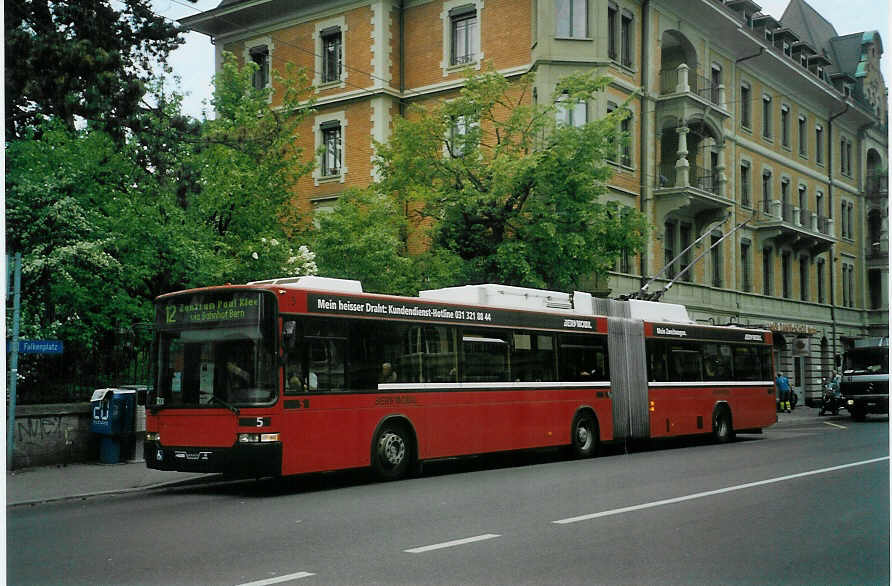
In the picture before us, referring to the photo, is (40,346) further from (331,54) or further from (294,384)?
(331,54)

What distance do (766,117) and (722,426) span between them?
14937 millimetres

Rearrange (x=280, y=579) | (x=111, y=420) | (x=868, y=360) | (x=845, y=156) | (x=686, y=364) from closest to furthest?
(x=280, y=579) → (x=111, y=420) → (x=845, y=156) → (x=686, y=364) → (x=868, y=360)

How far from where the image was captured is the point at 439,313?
16016mm

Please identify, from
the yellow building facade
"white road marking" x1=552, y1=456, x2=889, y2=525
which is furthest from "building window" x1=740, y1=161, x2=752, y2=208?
"white road marking" x1=552, y1=456, x2=889, y2=525

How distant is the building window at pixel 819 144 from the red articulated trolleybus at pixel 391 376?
5.76 meters

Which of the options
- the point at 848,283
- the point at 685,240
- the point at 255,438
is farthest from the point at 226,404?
the point at 685,240

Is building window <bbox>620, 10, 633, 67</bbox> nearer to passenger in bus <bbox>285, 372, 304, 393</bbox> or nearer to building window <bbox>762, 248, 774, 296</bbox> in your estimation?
building window <bbox>762, 248, 774, 296</bbox>

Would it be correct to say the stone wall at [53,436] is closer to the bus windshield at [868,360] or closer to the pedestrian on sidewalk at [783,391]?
the bus windshield at [868,360]

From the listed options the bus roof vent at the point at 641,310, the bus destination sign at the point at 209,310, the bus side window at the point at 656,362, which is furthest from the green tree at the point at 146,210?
the bus side window at the point at 656,362

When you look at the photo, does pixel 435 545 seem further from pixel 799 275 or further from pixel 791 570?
pixel 799 275

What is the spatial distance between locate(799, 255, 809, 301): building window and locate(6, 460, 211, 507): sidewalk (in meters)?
17.2

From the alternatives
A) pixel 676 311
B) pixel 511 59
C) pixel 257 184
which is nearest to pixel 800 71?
pixel 511 59

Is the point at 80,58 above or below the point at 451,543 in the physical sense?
above

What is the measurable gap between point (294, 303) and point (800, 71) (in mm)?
20460
